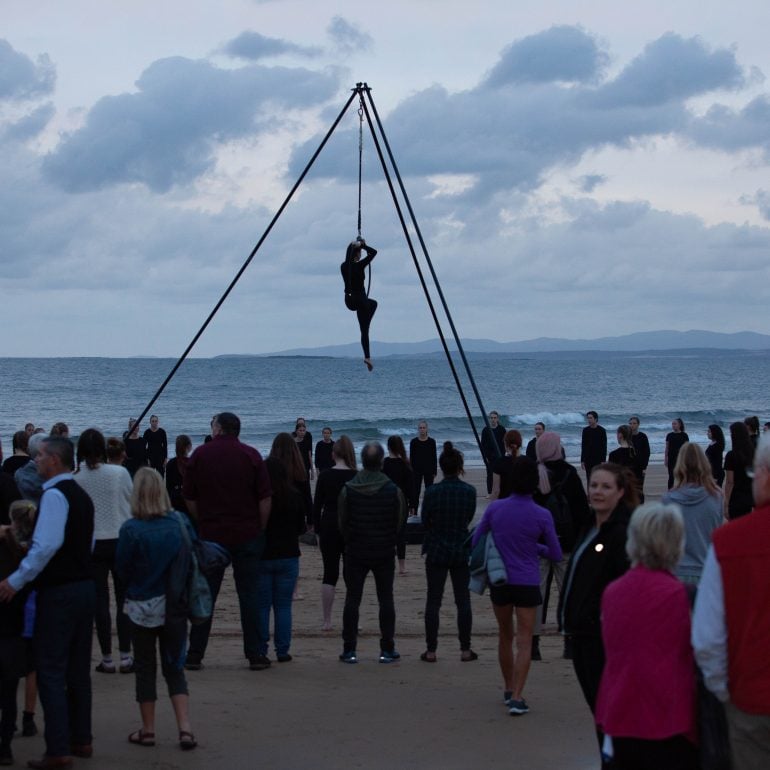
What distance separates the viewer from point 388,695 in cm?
674

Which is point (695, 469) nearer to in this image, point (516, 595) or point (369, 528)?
point (516, 595)

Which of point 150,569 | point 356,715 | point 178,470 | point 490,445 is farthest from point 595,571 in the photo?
point 490,445

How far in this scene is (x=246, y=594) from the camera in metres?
7.28

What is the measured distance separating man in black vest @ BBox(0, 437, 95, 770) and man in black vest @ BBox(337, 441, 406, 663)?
2429 mm

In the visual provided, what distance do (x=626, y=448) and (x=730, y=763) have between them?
985 centimetres

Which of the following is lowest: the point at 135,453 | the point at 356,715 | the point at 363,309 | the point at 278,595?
the point at 356,715

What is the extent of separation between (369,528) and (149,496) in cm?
224

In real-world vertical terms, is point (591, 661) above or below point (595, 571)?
below

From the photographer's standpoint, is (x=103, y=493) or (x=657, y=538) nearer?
(x=657, y=538)

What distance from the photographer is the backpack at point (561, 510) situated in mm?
7082

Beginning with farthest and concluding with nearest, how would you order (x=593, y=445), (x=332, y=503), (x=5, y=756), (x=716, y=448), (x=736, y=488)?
1. (x=593, y=445)
2. (x=716, y=448)
3. (x=736, y=488)
4. (x=332, y=503)
5. (x=5, y=756)

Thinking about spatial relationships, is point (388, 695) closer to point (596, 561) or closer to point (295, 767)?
point (295, 767)

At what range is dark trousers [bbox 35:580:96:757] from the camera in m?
5.11

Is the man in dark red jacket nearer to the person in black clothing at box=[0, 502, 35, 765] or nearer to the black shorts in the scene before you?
the black shorts
